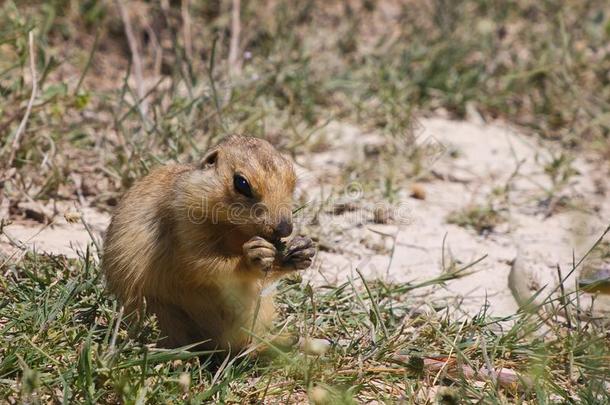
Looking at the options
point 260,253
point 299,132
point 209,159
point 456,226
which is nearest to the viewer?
point 260,253

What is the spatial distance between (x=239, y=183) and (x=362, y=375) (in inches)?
37.0

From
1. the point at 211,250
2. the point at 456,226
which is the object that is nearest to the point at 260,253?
the point at 211,250

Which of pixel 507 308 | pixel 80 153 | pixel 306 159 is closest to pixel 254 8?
pixel 306 159

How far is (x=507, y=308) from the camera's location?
4352mm

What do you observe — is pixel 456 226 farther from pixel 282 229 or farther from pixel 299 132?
pixel 282 229

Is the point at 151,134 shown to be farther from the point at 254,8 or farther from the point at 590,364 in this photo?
the point at 590,364

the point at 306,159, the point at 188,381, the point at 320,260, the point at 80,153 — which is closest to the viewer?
the point at 188,381

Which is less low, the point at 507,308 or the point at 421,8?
the point at 421,8

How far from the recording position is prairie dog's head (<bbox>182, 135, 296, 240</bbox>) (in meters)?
3.53

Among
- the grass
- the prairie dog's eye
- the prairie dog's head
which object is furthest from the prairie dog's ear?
the grass

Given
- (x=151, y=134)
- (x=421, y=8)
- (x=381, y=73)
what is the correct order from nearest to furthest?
1. (x=151, y=134)
2. (x=381, y=73)
3. (x=421, y=8)

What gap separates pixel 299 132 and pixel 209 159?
237cm

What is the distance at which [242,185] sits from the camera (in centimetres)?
358

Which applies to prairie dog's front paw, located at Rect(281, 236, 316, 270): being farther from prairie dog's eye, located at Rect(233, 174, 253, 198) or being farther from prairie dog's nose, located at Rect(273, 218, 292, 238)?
→ prairie dog's eye, located at Rect(233, 174, 253, 198)
